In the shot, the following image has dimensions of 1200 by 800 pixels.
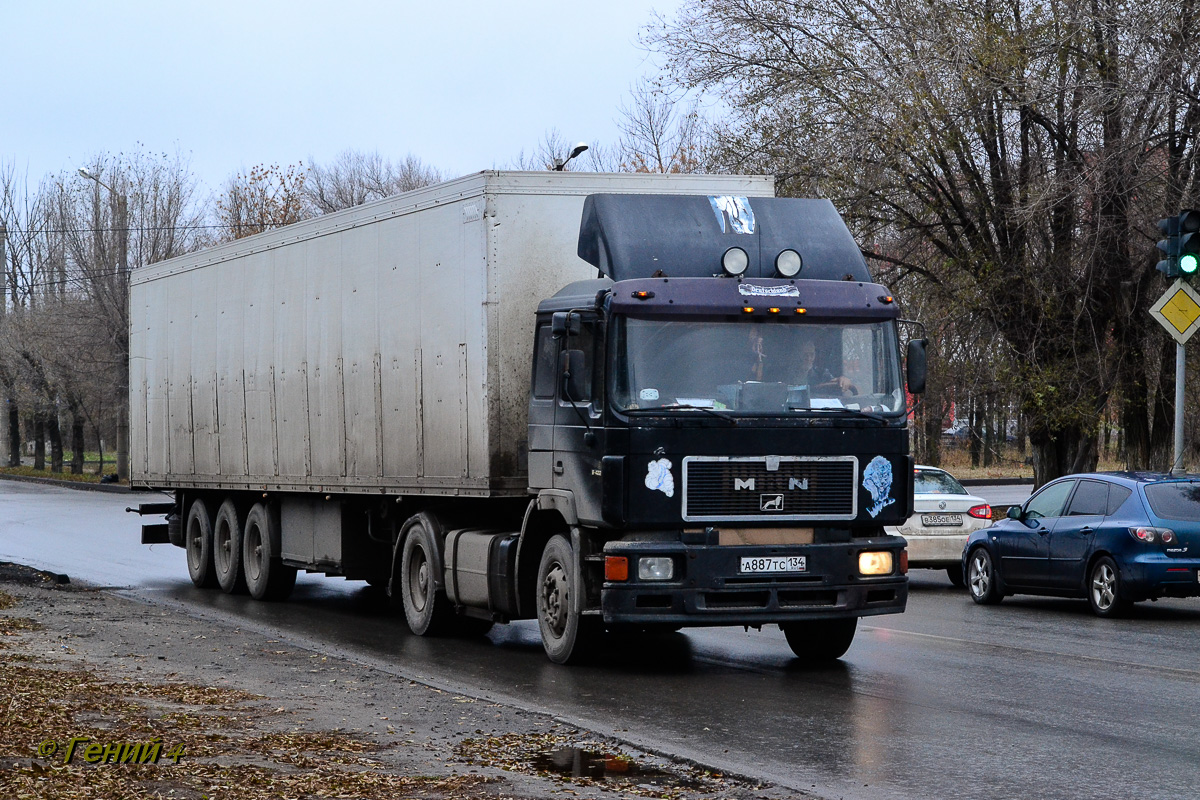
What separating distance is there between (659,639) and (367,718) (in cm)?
496

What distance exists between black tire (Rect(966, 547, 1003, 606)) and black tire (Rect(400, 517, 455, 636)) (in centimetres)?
621

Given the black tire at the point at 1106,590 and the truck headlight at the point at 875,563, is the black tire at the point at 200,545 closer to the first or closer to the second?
the truck headlight at the point at 875,563

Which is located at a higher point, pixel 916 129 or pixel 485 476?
pixel 916 129

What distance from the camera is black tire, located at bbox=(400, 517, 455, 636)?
42.8 feet

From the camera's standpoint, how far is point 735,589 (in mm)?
10469

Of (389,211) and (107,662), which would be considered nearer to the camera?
(107,662)

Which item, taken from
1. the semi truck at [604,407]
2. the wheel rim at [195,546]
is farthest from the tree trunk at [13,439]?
the semi truck at [604,407]

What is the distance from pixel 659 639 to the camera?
13188 mm

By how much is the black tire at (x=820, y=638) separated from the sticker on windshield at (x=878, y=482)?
1.01 meters

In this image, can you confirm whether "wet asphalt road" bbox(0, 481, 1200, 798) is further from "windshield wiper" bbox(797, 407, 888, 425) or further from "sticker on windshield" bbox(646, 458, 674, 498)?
"windshield wiper" bbox(797, 407, 888, 425)

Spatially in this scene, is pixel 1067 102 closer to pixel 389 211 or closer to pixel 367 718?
pixel 389 211

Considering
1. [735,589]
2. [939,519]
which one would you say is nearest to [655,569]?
[735,589]

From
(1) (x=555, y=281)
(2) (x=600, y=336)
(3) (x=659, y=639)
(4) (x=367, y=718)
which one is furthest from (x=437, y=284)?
(4) (x=367, y=718)

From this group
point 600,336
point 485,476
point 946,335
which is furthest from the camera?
point 946,335
